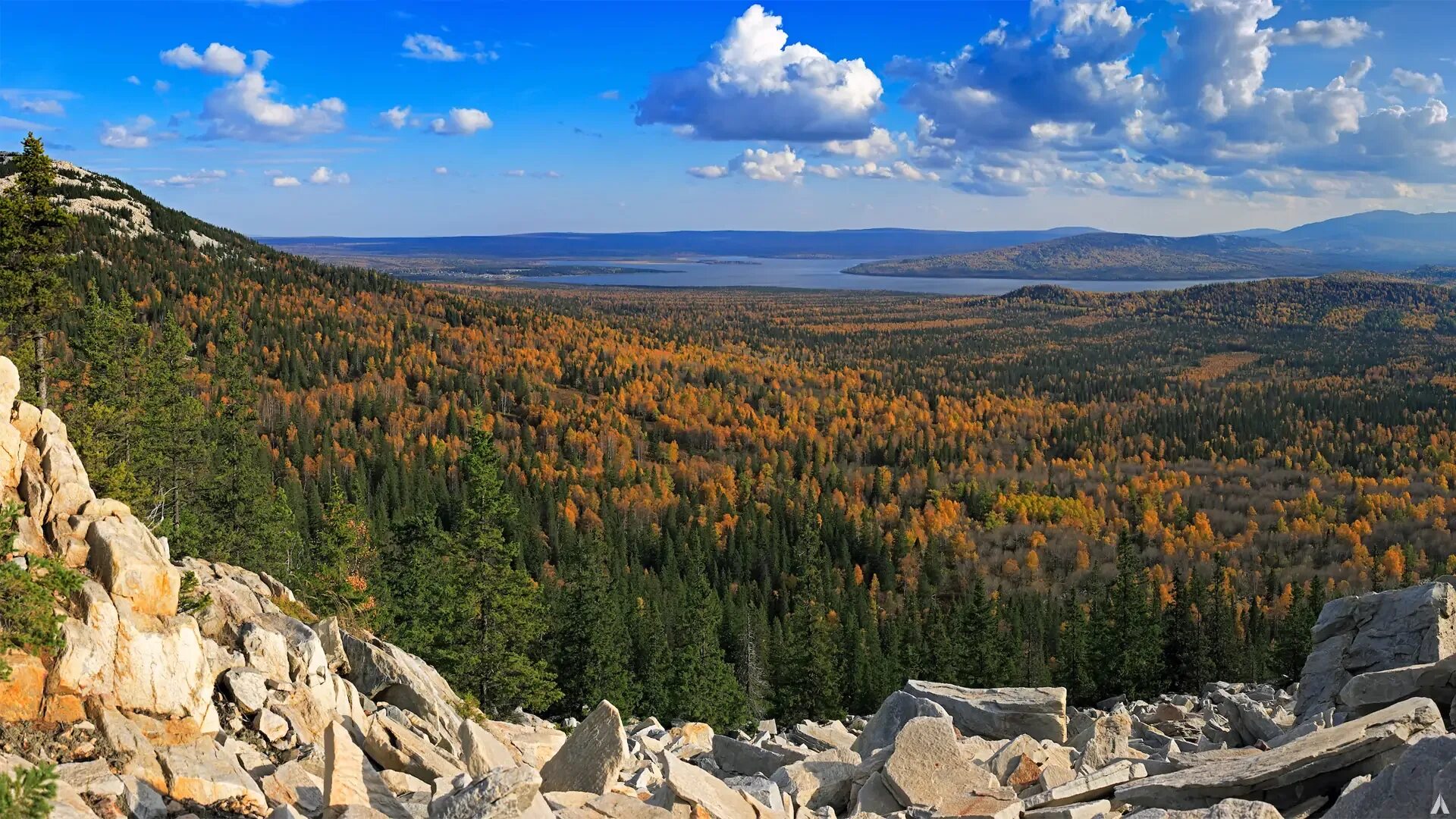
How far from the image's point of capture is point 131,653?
55.8ft

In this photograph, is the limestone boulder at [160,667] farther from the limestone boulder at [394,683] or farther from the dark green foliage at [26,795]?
the dark green foliage at [26,795]

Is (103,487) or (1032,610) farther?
(1032,610)

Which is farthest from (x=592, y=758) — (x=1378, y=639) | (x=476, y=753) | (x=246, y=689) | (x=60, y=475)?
(x=1378, y=639)

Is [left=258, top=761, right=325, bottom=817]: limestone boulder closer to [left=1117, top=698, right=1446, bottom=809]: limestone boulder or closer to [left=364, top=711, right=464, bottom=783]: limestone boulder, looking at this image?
[left=364, top=711, right=464, bottom=783]: limestone boulder

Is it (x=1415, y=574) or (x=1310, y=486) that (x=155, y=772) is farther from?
(x=1310, y=486)

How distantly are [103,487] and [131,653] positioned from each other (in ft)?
70.5

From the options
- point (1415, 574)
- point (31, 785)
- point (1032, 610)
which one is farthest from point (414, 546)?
point (1415, 574)

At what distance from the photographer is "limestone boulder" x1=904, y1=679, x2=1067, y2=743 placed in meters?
28.4

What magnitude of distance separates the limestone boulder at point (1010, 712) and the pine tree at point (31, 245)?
34.1m

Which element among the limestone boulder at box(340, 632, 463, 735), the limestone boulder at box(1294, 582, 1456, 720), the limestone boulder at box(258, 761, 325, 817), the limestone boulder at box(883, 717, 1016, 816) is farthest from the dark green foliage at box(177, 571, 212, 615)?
the limestone boulder at box(1294, 582, 1456, 720)

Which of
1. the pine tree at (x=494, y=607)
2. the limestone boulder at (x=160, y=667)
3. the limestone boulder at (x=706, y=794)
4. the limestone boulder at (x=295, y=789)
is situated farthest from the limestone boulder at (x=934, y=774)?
the pine tree at (x=494, y=607)

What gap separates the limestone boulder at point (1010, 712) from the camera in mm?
28359

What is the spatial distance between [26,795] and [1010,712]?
2515 cm

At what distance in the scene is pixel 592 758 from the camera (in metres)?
17.6
